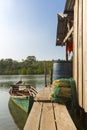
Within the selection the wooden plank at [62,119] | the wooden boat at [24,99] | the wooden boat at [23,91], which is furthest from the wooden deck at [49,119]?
the wooden boat at [23,91]

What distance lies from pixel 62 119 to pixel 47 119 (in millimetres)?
322

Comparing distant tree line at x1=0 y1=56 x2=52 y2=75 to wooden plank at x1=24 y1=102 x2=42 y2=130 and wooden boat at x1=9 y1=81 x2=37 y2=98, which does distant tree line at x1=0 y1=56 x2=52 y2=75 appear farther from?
wooden plank at x1=24 y1=102 x2=42 y2=130

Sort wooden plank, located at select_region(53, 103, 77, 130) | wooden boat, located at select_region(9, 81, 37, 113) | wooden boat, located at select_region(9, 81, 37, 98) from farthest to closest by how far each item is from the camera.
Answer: wooden boat, located at select_region(9, 81, 37, 98) < wooden boat, located at select_region(9, 81, 37, 113) < wooden plank, located at select_region(53, 103, 77, 130)

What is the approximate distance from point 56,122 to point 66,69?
665 cm

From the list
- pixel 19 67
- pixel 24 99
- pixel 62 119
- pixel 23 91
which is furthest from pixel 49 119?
pixel 19 67

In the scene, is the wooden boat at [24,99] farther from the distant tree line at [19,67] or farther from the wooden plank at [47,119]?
the distant tree line at [19,67]

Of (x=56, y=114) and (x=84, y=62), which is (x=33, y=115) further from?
(x=84, y=62)

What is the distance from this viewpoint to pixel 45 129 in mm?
5340

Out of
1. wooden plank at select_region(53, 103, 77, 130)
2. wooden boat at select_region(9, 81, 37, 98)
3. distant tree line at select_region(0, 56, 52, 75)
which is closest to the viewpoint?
wooden plank at select_region(53, 103, 77, 130)

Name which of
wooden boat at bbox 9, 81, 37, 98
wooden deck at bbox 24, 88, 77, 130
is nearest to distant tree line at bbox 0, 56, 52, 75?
wooden boat at bbox 9, 81, 37, 98

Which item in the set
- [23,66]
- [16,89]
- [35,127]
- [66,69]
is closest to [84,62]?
[35,127]

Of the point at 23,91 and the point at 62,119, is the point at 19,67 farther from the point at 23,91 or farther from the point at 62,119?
the point at 62,119

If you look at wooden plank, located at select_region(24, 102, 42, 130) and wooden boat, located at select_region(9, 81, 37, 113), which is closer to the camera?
wooden plank, located at select_region(24, 102, 42, 130)

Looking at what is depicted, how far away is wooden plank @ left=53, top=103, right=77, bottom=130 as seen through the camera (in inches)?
213
